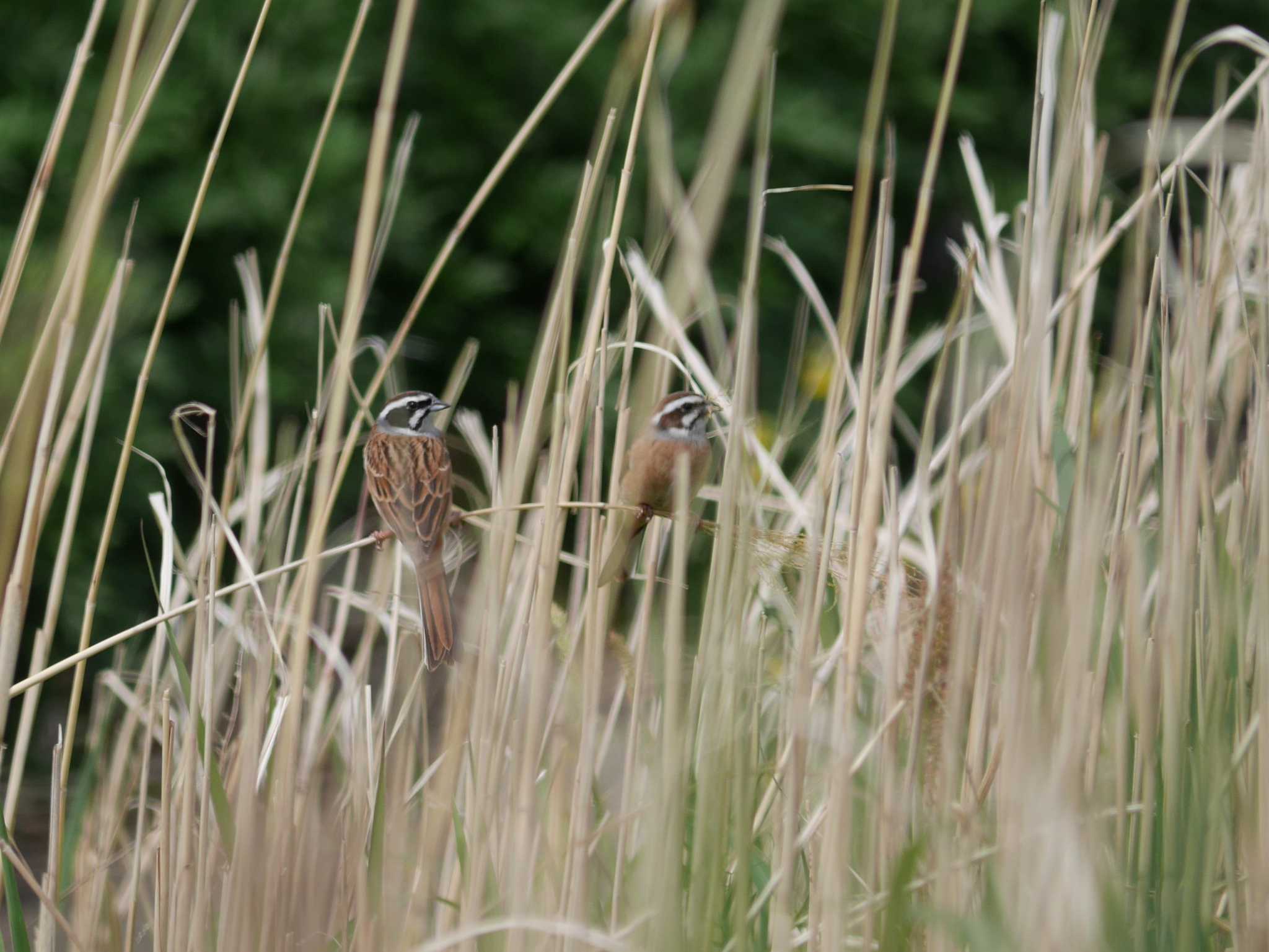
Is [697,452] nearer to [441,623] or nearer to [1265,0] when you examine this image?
[441,623]

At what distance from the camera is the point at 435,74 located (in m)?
4.61

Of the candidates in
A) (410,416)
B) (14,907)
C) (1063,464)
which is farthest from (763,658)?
(410,416)

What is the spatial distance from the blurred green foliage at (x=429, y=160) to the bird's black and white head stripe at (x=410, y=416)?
1.02 meters

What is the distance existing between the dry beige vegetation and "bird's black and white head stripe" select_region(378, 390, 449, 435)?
30.6 inches

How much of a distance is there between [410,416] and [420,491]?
0.40 meters

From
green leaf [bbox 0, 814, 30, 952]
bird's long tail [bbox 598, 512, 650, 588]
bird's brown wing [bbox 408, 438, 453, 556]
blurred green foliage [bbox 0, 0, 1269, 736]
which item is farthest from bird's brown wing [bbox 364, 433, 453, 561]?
blurred green foliage [bbox 0, 0, 1269, 736]

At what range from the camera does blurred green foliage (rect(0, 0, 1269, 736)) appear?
13.1 feet

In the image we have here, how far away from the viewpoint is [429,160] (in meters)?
4.59

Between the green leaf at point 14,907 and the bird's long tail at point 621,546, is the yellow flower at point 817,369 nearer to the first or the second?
the bird's long tail at point 621,546

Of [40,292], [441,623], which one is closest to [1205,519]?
[441,623]

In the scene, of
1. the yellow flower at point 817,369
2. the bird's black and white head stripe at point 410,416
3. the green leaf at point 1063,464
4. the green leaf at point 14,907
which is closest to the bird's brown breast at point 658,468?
the bird's black and white head stripe at point 410,416

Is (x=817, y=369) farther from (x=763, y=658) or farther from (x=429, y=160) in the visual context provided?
(x=429, y=160)

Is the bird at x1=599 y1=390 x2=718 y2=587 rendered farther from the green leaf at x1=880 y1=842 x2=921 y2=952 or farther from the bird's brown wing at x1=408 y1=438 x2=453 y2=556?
the green leaf at x1=880 y1=842 x2=921 y2=952

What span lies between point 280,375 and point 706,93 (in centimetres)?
186
